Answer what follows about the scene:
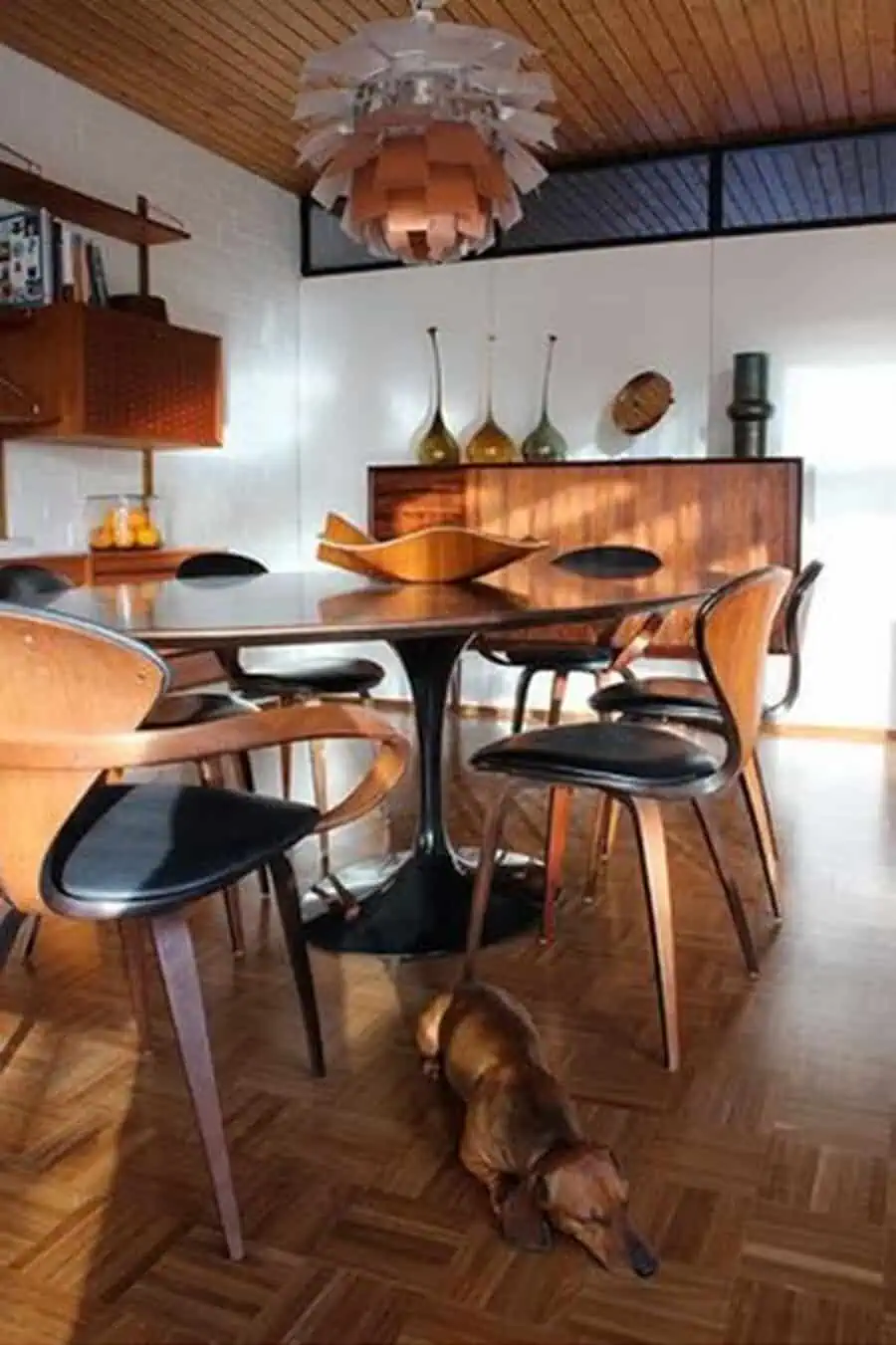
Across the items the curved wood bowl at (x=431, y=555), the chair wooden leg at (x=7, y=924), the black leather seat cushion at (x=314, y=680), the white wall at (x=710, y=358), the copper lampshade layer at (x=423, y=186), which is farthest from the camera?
the white wall at (x=710, y=358)

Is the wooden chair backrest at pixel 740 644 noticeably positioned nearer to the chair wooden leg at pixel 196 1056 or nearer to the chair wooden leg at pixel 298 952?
the chair wooden leg at pixel 298 952

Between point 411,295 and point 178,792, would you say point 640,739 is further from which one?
point 411,295

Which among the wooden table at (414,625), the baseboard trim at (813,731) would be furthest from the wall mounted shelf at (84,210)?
the baseboard trim at (813,731)

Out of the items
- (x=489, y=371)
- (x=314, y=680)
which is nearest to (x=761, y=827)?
(x=314, y=680)

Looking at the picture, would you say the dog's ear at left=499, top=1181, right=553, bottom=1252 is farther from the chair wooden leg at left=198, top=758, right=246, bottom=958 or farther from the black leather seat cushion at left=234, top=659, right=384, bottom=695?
the black leather seat cushion at left=234, top=659, right=384, bottom=695

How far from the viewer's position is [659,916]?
74.9 inches

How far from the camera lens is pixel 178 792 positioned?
1.72m

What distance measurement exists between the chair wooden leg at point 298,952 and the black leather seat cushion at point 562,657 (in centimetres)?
170

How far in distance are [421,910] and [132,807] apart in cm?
106

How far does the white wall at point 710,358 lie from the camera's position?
16.2 feet

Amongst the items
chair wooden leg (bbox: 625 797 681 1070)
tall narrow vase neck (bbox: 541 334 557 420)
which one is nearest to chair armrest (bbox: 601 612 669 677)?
chair wooden leg (bbox: 625 797 681 1070)

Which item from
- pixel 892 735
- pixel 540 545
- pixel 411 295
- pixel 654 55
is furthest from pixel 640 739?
pixel 411 295

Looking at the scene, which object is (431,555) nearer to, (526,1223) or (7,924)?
(7,924)

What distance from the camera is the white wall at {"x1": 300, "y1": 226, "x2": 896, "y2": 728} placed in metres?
4.93
